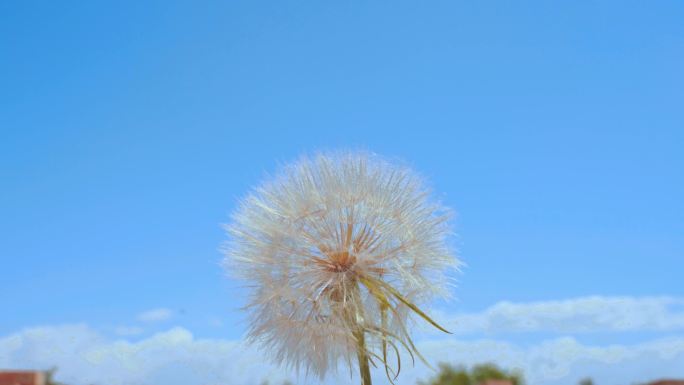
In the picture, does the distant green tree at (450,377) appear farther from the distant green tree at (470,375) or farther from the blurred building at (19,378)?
the blurred building at (19,378)

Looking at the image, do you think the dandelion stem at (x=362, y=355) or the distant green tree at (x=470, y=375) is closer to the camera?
the dandelion stem at (x=362, y=355)

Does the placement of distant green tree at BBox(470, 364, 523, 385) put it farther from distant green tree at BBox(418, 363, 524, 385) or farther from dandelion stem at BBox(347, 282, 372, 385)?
dandelion stem at BBox(347, 282, 372, 385)

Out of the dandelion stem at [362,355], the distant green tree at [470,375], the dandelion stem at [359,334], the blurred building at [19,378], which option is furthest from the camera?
the distant green tree at [470,375]

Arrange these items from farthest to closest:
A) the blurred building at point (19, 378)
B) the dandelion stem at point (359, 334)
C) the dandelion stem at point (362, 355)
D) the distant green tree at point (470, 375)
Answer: the distant green tree at point (470, 375)
the dandelion stem at point (359, 334)
the dandelion stem at point (362, 355)
the blurred building at point (19, 378)

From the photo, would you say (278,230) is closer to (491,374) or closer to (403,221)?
(403,221)

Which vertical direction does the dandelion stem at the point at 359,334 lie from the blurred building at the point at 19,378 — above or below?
above

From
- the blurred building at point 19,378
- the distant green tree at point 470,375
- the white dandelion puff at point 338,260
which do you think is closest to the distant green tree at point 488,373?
the distant green tree at point 470,375

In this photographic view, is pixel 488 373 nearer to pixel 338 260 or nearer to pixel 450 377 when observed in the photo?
pixel 450 377

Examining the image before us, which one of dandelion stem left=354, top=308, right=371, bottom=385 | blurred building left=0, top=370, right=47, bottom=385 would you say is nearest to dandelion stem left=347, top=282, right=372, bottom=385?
dandelion stem left=354, top=308, right=371, bottom=385

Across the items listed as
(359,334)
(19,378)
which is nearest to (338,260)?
(359,334)
